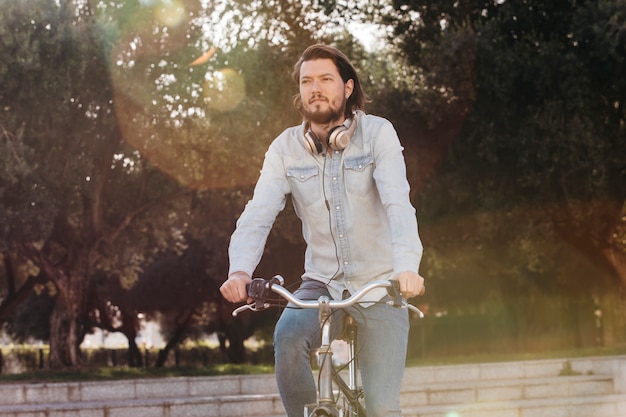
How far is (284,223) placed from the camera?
76.4ft

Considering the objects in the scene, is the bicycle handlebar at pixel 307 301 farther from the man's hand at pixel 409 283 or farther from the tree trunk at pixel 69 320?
the tree trunk at pixel 69 320

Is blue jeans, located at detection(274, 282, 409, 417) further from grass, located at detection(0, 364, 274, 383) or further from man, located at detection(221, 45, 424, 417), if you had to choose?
grass, located at detection(0, 364, 274, 383)

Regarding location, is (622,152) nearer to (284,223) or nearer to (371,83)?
(371,83)

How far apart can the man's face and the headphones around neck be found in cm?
8

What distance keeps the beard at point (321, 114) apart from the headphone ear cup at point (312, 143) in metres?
0.07

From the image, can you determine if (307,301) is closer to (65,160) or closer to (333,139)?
(333,139)

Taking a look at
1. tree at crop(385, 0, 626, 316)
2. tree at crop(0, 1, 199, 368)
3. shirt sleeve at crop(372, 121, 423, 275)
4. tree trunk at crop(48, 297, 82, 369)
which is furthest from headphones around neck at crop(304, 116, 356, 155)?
tree trunk at crop(48, 297, 82, 369)

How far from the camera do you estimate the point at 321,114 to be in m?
4.39

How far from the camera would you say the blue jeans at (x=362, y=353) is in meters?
4.05

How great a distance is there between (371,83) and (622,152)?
5307 mm

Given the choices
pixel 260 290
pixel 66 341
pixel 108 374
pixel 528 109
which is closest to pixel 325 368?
pixel 260 290

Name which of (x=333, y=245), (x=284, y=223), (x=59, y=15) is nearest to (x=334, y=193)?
(x=333, y=245)

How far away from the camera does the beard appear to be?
4387 mm

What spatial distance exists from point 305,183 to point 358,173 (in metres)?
0.23
